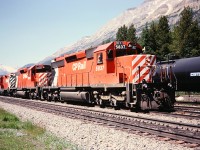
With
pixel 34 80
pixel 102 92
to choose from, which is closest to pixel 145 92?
pixel 102 92

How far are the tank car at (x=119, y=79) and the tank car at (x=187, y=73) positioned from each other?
5.30ft

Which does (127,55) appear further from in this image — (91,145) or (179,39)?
(179,39)

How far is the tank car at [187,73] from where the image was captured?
59.8 feet

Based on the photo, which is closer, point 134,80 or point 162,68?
point 134,80

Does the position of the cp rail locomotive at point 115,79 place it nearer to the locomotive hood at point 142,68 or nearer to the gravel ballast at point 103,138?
the locomotive hood at point 142,68

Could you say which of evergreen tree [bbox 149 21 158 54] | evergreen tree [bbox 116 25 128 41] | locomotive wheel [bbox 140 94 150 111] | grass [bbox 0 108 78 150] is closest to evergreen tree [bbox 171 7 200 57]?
evergreen tree [bbox 149 21 158 54]

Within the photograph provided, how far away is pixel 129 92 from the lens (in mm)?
14984

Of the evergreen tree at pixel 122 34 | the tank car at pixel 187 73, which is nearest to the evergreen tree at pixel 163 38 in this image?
the evergreen tree at pixel 122 34

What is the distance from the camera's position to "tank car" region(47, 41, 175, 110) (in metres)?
15.1

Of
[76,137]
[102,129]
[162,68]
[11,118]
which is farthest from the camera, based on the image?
[162,68]

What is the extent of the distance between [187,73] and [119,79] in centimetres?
535

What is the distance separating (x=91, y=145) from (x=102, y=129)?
239 centimetres

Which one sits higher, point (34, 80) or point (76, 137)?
point (34, 80)

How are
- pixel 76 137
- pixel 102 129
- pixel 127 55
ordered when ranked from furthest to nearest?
1. pixel 127 55
2. pixel 102 129
3. pixel 76 137
